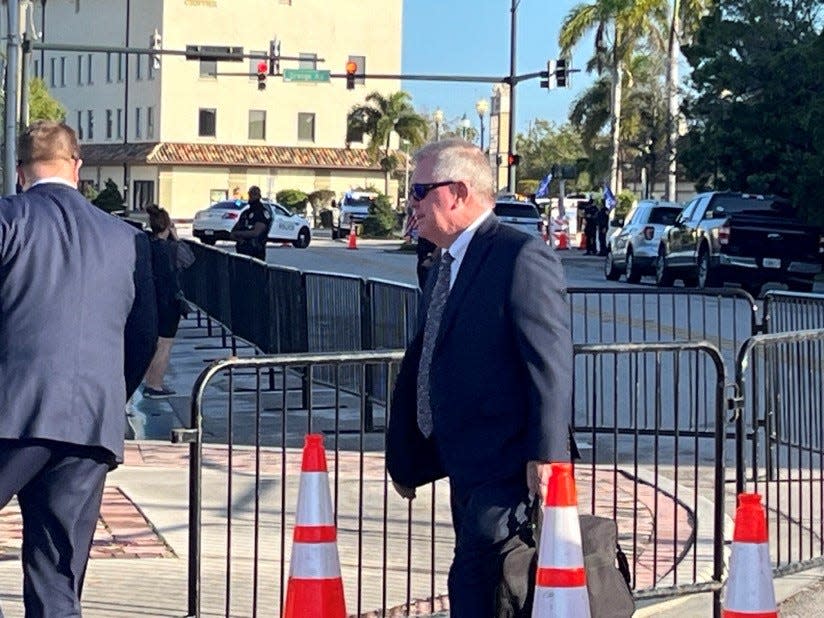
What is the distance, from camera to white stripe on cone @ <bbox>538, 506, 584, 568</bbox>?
16.1 ft

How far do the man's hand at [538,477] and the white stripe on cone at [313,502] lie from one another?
0.86 metres

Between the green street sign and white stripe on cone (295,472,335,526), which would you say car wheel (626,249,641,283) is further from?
white stripe on cone (295,472,335,526)

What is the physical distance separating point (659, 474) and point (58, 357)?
529cm

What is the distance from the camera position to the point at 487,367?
16.8ft

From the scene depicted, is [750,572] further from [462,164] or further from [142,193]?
[142,193]

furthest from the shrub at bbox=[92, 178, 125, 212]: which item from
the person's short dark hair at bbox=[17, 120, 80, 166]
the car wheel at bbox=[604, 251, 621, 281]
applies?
the person's short dark hair at bbox=[17, 120, 80, 166]

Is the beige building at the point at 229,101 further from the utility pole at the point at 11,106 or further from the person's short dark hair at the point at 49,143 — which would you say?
the person's short dark hair at the point at 49,143

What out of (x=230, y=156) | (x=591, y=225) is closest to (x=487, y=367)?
(x=591, y=225)

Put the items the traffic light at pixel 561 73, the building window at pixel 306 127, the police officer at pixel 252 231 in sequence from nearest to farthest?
1. the police officer at pixel 252 231
2. the traffic light at pixel 561 73
3. the building window at pixel 306 127

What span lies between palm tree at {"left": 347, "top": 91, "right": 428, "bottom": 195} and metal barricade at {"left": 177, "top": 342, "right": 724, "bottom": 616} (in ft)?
258

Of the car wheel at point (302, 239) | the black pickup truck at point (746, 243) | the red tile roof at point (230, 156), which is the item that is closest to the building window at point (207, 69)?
the red tile roof at point (230, 156)

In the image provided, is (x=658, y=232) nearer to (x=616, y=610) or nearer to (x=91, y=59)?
(x=616, y=610)

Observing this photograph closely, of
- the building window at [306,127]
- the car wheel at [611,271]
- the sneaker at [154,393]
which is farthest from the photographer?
the building window at [306,127]

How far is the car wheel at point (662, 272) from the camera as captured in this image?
32938 millimetres
